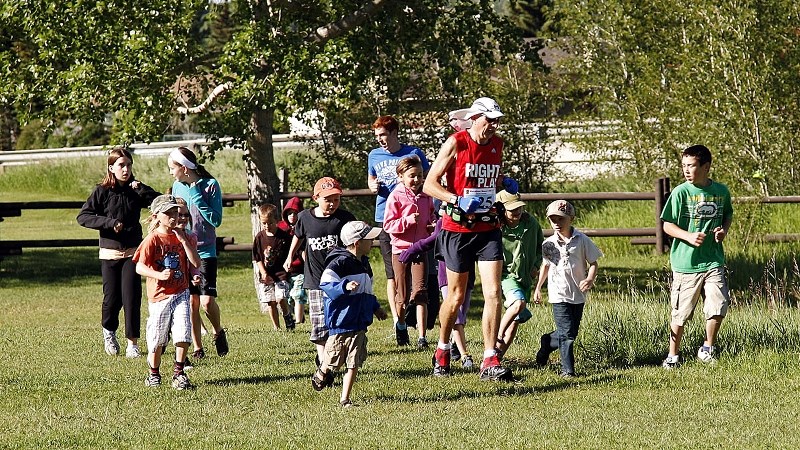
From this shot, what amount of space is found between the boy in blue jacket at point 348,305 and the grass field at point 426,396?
1.04ft

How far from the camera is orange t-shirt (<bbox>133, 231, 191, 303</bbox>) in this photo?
954 centimetres

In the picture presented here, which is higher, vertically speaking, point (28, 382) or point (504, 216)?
point (504, 216)

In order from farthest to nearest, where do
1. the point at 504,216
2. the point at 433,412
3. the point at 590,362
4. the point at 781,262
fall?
1. the point at 781,262
2. the point at 590,362
3. the point at 504,216
4. the point at 433,412

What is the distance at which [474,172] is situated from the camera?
31.0ft

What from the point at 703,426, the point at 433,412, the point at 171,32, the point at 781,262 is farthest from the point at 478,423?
the point at 781,262

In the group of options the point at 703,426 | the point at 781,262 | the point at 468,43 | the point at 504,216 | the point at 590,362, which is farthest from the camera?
the point at 781,262

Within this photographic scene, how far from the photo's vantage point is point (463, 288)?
9.75 metres

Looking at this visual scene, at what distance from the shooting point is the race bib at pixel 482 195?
9.44m

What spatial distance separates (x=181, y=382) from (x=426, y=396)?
1793 millimetres

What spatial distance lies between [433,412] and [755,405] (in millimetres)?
2077

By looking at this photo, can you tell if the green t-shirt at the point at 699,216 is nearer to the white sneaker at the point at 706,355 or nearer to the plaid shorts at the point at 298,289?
the white sneaker at the point at 706,355

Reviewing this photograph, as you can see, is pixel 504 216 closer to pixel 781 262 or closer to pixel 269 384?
pixel 269 384

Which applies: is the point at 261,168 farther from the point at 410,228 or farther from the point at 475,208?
the point at 475,208

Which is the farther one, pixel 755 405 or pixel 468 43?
pixel 468 43
